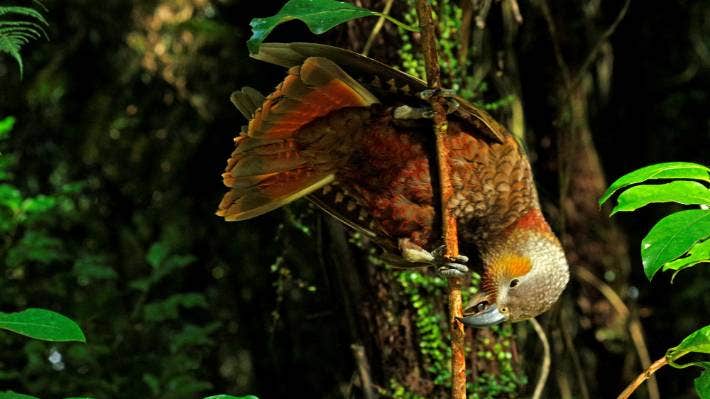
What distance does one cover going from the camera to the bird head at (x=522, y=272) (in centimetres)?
229

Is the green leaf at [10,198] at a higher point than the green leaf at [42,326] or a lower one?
higher

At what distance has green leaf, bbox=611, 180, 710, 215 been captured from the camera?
1.35 meters

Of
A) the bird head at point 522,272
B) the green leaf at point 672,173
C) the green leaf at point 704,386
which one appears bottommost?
the green leaf at point 704,386

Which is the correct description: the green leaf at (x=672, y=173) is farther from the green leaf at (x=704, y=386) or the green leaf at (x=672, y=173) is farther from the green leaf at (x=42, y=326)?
the green leaf at (x=42, y=326)

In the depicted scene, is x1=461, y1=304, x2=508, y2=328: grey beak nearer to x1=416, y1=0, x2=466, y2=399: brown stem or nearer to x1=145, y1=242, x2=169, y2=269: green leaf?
x1=416, y1=0, x2=466, y2=399: brown stem

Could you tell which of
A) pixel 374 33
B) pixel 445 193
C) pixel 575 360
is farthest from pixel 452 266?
pixel 575 360

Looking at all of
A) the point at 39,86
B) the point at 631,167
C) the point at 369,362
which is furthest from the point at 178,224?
the point at 631,167

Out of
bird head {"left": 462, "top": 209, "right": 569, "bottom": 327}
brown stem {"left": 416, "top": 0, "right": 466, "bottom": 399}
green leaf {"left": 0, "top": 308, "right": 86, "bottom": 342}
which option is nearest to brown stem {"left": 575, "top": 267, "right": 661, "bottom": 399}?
bird head {"left": 462, "top": 209, "right": 569, "bottom": 327}

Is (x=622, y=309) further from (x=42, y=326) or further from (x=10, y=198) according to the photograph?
(x=42, y=326)

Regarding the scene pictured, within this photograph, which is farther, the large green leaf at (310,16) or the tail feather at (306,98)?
the tail feather at (306,98)

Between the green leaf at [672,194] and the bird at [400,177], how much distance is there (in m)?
0.72

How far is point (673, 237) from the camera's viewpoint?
1273mm

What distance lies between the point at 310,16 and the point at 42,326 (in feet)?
2.32

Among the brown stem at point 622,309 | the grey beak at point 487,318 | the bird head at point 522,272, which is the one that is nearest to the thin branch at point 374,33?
the bird head at point 522,272
